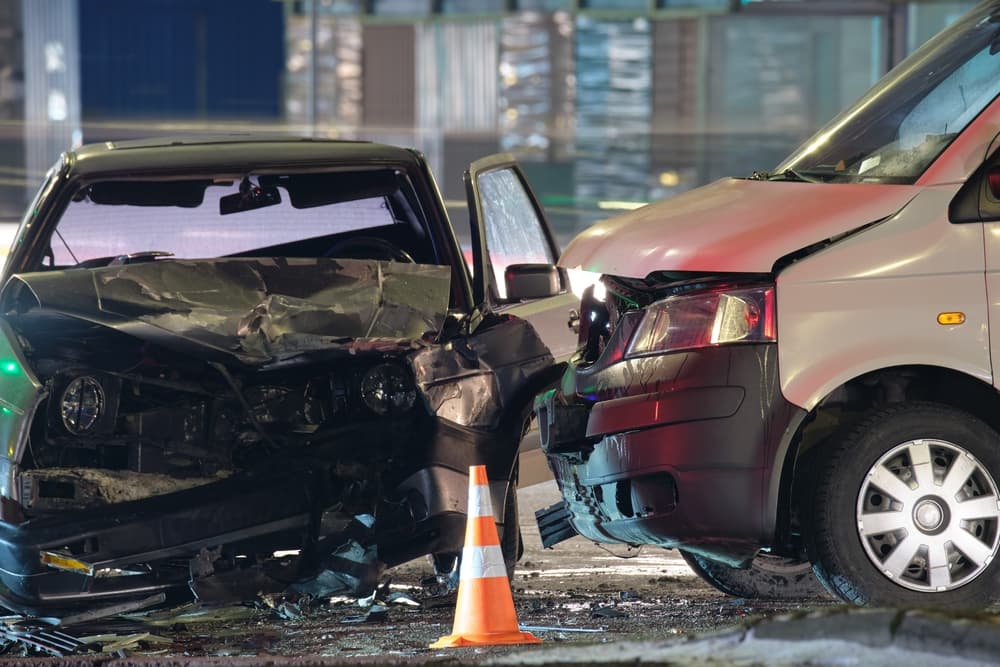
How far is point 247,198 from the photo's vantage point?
283 inches

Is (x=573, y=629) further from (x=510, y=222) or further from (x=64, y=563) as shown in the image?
(x=510, y=222)

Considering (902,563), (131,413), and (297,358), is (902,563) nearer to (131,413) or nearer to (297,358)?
(297,358)

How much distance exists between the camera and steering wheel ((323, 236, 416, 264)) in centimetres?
755

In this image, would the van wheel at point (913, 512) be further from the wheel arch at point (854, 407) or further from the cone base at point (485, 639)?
the cone base at point (485, 639)

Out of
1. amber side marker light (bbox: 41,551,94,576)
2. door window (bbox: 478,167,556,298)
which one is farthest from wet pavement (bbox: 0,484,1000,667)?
door window (bbox: 478,167,556,298)

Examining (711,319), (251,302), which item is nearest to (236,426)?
(251,302)

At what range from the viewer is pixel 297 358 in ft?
21.3

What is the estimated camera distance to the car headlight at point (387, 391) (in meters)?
6.66

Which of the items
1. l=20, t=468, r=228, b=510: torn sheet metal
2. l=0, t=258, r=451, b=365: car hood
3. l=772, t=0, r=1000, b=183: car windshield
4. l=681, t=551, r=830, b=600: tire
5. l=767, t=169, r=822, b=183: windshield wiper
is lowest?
l=681, t=551, r=830, b=600: tire

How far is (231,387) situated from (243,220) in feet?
3.20

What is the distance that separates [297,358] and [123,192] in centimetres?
114

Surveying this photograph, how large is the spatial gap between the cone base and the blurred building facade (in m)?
14.9

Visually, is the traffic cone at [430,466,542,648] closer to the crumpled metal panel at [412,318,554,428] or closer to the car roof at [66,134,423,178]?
the crumpled metal panel at [412,318,554,428]

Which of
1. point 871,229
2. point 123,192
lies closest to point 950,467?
point 871,229
